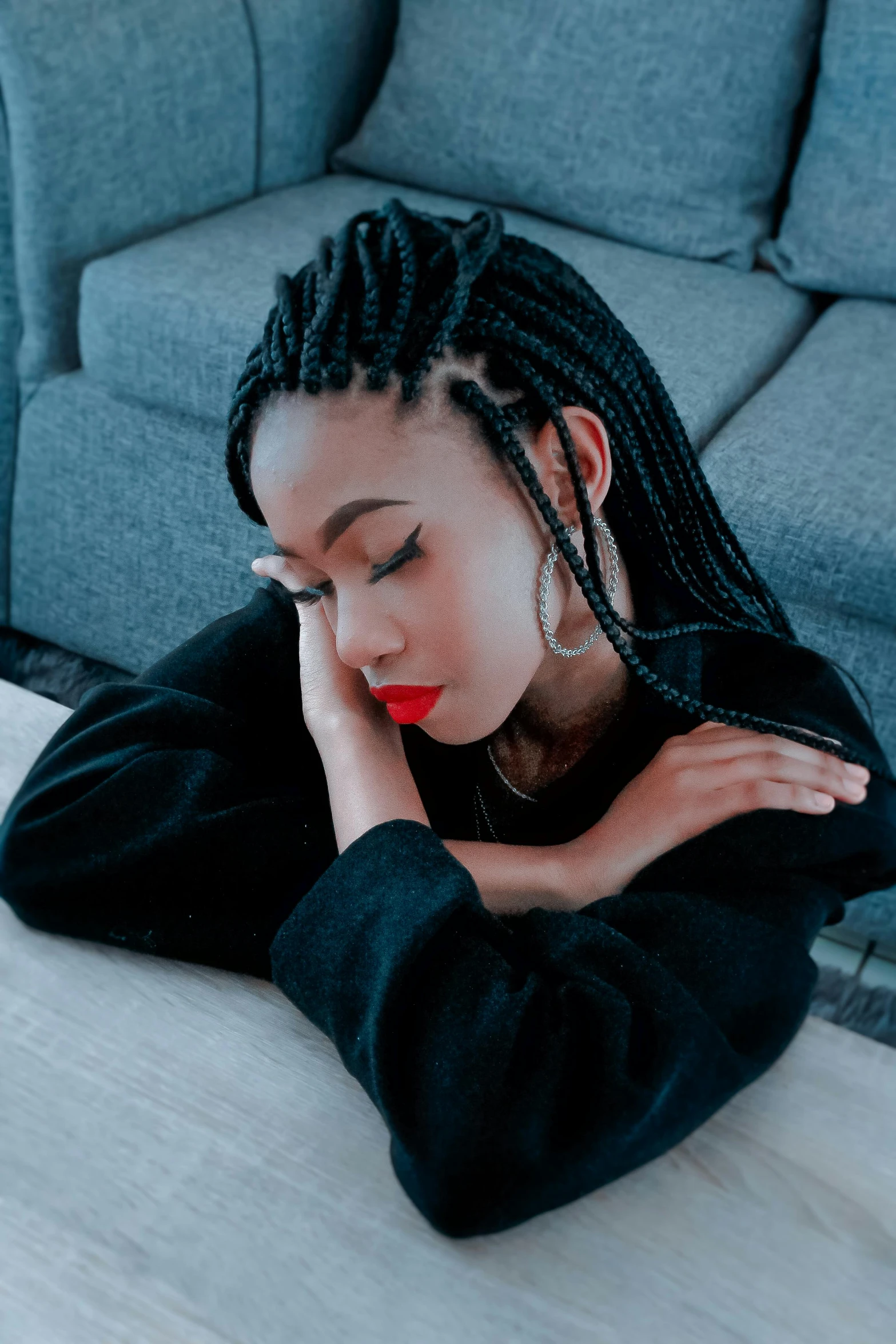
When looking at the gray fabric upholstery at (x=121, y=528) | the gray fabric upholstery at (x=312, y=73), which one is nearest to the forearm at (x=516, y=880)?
the gray fabric upholstery at (x=121, y=528)

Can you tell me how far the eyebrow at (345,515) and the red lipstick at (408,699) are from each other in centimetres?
11

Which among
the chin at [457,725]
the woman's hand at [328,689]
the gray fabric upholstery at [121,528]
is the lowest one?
the gray fabric upholstery at [121,528]

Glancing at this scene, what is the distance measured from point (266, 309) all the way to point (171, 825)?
910 millimetres

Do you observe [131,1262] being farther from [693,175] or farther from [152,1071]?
[693,175]

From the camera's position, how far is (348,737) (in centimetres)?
89

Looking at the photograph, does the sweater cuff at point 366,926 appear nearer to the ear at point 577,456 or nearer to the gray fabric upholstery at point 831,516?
the ear at point 577,456

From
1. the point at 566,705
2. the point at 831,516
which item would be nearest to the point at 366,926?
the point at 566,705

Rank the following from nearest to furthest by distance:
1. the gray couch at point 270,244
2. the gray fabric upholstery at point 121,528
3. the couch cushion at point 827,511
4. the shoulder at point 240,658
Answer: the shoulder at point 240,658, the couch cushion at point 827,511, the gray couch at point 270,244, the gray fabric upholstery at point 121,528

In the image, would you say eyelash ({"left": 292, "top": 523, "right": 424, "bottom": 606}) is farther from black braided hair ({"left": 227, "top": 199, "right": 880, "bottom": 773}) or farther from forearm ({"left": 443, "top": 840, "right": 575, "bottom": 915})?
forearm ({"left": 443, "top": 840, "right": 575, "bottom": 915})

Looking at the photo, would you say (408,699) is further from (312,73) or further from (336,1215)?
(312,73)

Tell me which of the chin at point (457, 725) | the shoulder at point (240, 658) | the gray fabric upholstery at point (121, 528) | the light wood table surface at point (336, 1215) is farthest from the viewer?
the gray fabric upholstery at point (121, 528)

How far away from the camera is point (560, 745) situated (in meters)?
0.97

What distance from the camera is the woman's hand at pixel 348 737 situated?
2.77 ft

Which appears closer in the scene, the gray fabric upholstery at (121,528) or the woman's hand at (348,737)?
the woman's hand at (348,737)
